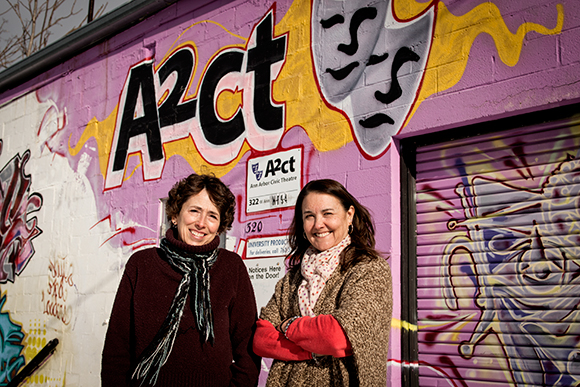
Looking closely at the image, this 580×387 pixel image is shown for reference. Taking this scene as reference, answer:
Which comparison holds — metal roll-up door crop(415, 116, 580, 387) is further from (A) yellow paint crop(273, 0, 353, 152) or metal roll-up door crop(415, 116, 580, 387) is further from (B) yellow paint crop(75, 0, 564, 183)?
(A) yellow paint crop(273, 0, 353, 152)

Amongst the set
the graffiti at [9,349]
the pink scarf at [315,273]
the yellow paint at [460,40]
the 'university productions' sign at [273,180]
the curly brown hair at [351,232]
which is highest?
the yellow paint at [460,40]

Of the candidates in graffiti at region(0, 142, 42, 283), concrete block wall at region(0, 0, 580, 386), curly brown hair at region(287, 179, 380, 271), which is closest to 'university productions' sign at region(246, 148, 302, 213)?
concrete block wall at region(0, 0, 580, 386)

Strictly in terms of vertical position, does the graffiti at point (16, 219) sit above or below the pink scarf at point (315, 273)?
above

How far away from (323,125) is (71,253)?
3.91 meters

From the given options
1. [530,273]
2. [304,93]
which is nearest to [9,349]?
[304,93]

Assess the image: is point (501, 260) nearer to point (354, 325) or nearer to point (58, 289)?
point (354, 325)

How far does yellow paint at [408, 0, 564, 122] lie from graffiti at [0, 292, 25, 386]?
6.03 meters

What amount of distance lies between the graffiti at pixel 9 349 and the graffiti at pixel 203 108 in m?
2.58

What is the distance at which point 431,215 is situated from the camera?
150 inches

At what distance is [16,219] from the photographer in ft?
24.8

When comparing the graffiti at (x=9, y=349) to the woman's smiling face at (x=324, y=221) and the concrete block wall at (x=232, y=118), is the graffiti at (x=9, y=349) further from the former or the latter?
the woman's smiling face at (x=324, y=221)

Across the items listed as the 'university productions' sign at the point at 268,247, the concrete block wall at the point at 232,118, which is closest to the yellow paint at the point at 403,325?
the concrete block wall at the point at 232,118

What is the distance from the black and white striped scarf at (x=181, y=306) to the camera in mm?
2396

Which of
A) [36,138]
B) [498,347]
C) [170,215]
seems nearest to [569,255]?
[498,347]
